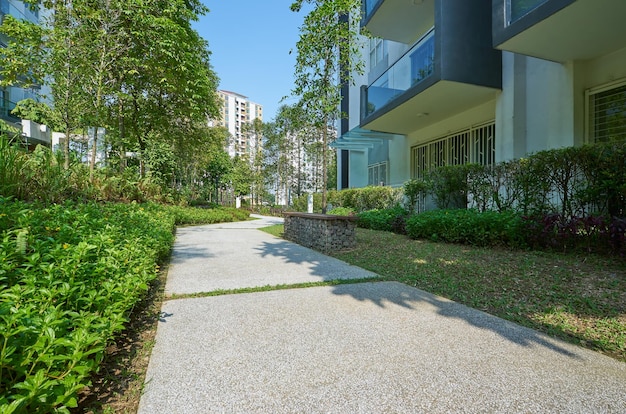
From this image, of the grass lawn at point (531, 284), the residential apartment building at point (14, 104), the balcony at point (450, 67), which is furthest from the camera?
the residential apartment building at point (14, 104)

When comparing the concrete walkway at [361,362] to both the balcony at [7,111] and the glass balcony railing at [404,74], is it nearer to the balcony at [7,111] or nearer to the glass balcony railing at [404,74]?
the glass balcony railing at [404,74]

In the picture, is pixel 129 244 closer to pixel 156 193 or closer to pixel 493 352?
pixel 493 352

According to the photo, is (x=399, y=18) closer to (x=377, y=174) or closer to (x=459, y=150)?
(x=459, y=150)

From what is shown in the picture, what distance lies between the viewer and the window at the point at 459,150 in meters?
9.82

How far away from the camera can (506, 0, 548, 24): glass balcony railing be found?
606 cm

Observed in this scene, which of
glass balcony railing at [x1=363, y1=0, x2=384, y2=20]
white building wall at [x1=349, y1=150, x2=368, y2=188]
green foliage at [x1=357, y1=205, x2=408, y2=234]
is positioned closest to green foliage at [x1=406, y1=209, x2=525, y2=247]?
green foliage at [x1=357, y1=205, x2=408, y2=234]

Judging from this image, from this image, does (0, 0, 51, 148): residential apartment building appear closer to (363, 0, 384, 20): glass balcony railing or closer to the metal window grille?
(363, 0, 384, 20): glass balcony railing

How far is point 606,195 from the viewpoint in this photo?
16.1ft

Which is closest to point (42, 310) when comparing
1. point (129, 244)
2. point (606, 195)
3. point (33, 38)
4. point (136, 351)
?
point (136, 351)

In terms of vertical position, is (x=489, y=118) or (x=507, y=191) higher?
(x=489, y=118)

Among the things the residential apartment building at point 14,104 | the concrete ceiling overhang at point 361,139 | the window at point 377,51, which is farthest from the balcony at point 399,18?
the residential apartment building at point 14,104

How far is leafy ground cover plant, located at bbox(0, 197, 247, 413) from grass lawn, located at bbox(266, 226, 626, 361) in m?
3.17

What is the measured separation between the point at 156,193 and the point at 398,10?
457 inches

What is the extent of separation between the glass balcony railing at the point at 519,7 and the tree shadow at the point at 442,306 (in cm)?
598
